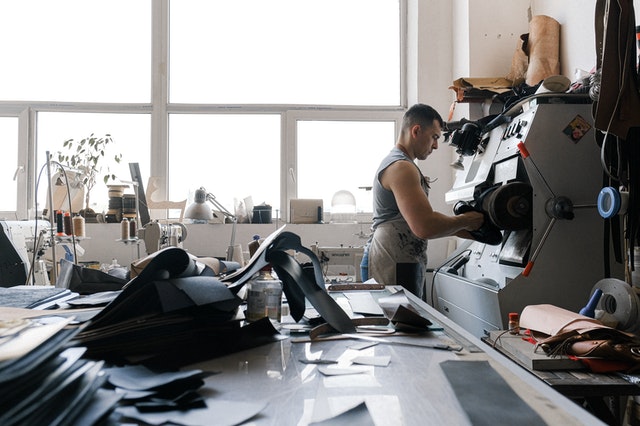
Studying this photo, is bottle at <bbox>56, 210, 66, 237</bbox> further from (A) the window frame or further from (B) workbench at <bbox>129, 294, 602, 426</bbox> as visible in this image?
(B) workbench at <bbox>129, 294, 602, 426</bbox>

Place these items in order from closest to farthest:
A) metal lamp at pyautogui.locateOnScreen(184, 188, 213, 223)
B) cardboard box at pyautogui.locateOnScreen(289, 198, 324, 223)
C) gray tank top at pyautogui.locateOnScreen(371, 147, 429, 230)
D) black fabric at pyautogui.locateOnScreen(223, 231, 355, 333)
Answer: black fabric at pyautogui.locateOnScreen(223, 231, 355, 333)
gray tank top at pyautogui.locateOnScreen(371, 147, 429, 230)
metal lamp at pyautogui.locateOnScreen(184, 188, 213, 223)
cardboard box at pyautogui.locateOnScreen(289, 198, 324, 223)

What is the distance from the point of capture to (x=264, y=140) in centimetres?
442

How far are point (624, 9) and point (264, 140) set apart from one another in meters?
3.32

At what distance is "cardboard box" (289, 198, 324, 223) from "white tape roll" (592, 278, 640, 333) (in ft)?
8.66

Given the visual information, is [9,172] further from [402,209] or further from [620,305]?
[620,305]

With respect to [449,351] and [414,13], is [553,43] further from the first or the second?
[449,351]

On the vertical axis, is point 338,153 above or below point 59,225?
above

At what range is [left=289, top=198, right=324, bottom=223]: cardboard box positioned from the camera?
3831 millimetres

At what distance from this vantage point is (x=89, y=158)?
4.12 metres

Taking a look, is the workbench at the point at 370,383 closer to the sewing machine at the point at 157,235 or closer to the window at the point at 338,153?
the sewing machine at the point at 157,235

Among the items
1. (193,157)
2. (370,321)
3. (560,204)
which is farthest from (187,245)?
(370,321)

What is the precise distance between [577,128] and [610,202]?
0.49 meters

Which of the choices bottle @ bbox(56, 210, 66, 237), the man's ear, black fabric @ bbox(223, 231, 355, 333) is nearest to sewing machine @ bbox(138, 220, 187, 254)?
bottle @ bbox(56, 210, 66, 237)

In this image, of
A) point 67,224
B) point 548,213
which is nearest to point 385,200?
point 548,213
